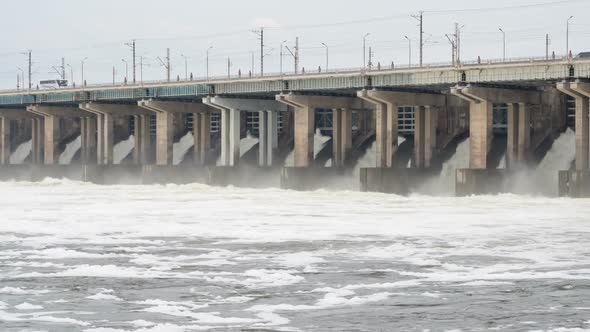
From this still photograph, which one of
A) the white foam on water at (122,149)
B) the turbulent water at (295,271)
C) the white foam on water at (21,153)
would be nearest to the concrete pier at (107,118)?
the white foam on water at (122,149)

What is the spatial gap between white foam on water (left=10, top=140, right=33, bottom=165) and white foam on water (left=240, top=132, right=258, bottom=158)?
4184cm

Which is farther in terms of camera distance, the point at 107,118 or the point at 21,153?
the point at 21,153

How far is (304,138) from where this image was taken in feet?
309

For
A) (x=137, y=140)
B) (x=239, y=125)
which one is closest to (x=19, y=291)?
(x=239, y=125)

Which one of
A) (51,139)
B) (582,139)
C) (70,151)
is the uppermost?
(51,139)

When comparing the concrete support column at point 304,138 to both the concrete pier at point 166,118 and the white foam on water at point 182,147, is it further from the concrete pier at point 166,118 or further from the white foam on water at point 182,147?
the white foam on water at point 182,147

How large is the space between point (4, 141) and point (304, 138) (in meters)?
54.1

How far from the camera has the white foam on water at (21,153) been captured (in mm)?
142375

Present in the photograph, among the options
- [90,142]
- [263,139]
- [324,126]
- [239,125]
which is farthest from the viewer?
[90,142]

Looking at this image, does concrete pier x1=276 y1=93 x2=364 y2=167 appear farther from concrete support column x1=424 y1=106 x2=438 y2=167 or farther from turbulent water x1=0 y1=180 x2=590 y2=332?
turbulent water x1=0 y1=180 x2=590 y2=332

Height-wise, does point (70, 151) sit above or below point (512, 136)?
below

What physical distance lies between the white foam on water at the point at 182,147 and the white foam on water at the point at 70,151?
60.2ft

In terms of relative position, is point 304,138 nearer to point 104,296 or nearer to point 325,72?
point 325,72

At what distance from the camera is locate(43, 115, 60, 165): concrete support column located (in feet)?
406
